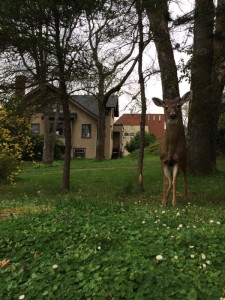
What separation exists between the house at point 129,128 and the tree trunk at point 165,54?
110ft

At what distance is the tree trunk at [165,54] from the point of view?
16156 millimetres

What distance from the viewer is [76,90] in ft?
52.5

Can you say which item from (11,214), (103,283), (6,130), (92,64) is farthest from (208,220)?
(6,130)

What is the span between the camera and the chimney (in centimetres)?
1522

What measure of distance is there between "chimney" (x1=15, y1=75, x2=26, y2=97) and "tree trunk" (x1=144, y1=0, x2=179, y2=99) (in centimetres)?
505

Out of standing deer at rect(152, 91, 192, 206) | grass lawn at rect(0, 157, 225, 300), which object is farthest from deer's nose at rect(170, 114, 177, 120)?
grass lawn at rect(0, 157, 225, 300)

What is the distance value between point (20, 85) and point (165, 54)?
6.74m

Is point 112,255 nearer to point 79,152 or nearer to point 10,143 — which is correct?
point 10,143

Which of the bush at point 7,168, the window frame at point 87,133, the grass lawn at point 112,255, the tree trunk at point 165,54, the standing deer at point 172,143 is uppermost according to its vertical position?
the tree trunk at point 165,54

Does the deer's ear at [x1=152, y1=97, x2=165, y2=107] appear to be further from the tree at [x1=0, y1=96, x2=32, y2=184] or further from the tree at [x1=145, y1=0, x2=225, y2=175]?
the tree at [x1=0, y1=96, x2=32, y2=184]

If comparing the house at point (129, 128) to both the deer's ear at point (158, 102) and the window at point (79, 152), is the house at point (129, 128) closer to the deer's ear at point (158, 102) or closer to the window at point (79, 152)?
the window at point (79, 152)

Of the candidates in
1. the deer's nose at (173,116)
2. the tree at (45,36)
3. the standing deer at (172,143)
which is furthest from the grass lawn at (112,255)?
the tree at (45,36)

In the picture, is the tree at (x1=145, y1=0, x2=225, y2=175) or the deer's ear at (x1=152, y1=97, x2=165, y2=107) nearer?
the deer's ear at (x1=152, y1=97, x2=165, y2=107)

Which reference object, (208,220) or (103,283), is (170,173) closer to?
(208,220)
